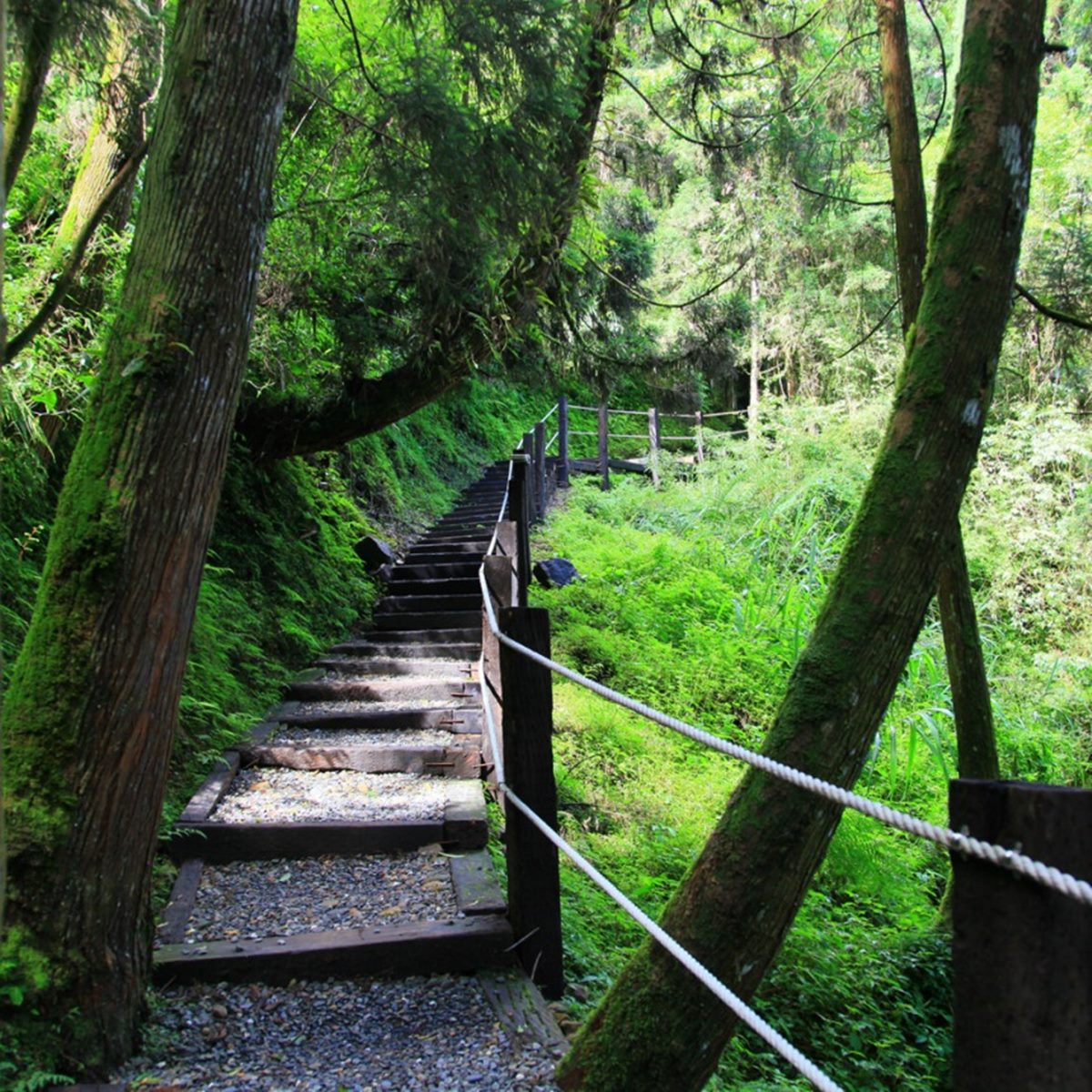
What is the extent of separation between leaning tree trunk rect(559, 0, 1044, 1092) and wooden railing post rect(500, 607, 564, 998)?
0.55 meters

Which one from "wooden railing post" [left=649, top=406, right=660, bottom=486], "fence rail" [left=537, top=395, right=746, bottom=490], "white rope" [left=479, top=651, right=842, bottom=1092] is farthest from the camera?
"wooden railing post" [left=649, top=406, right=660, bottom=486]

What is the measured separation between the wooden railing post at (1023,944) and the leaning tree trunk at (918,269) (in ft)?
12.3

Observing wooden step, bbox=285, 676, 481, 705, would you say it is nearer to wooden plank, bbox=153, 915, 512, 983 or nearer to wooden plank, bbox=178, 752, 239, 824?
wooden plank, bbox=178, 752, 239, 824

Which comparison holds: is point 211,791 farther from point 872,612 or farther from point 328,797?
point 872,612

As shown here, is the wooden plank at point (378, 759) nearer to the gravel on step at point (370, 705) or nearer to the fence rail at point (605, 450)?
the gravel on step at point (370, 705)

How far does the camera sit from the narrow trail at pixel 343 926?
232 centimetres

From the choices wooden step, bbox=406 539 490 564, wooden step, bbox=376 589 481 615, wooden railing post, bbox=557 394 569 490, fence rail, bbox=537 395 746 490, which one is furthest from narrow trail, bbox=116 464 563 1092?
wooden railing post, bbox=557 394 569 490

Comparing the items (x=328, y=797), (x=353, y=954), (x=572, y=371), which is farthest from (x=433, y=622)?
(x=353, y=954)

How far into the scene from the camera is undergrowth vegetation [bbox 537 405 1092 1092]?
3.72m

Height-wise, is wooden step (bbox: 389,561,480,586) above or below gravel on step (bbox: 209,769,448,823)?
above

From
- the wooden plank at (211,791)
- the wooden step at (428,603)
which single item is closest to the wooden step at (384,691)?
the wooden plank at (211,791)

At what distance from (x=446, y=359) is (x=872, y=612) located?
4.56 metres

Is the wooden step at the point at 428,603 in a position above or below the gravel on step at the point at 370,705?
above

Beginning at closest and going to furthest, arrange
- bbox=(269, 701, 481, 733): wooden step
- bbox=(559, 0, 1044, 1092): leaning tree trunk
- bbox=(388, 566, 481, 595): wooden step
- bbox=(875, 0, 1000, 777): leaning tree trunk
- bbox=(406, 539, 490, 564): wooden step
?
bbox=(559, 0, 1044, 1092): leaning tree trunk, bbox=(875, 0, 1000, 777): leaning tree trunk, bbox=(269, 701, 481, 733): wooden step, bbox=(388, 566, 481, 595): wooden step, bbox=(406, 539, 490, 564): wooden step
